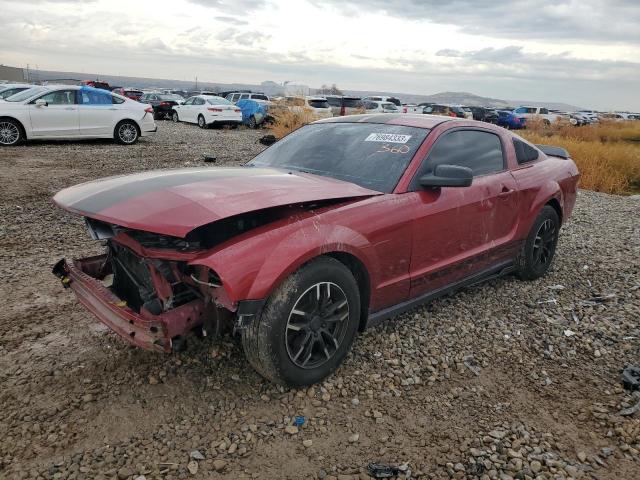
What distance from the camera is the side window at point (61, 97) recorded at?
40.7ft

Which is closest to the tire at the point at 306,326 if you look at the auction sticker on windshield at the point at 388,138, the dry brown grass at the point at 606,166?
the auction sticker on windshield at the point at 388,138

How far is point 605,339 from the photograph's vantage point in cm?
388

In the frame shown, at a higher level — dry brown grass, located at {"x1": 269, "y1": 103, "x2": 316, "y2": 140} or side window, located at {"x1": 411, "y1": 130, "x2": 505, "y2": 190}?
side window, located at {"x1": 411, "y1": 130, "x2": 505, "y2": 190}

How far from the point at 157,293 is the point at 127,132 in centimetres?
1243

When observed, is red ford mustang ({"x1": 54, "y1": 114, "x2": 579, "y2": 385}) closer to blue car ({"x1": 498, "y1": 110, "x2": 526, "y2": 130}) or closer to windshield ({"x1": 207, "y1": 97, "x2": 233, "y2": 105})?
windshield ({"x1": 207, "y1": 97, "x2": 233, "y2": 105})

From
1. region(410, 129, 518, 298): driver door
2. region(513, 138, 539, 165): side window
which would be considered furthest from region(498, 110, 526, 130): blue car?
region(410, 129, 518, 298): driver door

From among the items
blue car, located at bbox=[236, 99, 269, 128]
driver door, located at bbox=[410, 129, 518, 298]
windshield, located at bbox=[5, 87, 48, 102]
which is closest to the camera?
driver door, located at bbox=[410, 129, 518, 298]

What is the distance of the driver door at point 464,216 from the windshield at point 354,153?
19 cm

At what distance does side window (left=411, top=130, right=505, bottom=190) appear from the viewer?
366 cm

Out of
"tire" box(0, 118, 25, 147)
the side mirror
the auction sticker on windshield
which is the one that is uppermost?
the auction sticker on windshield

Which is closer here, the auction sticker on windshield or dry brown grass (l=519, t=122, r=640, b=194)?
the auction sticker on windshield

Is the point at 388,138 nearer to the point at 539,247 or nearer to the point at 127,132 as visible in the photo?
the point at 539,247

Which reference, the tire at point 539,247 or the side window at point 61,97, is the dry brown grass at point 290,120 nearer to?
the side window at point 61,97

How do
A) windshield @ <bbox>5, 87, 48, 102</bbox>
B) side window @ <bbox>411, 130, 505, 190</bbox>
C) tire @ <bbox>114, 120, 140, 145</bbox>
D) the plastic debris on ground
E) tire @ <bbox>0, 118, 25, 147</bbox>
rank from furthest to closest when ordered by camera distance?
tire @ <bbox>114, 120, 140, 145</bbox> → windshield @ <bbox>5, 87, 48, 102</bbox> → tire @ <bbox>0, 118, 25, 147</bbox> → side window @ <bbox>411, 130, 505, 190</bbox> → the plastic debris on ground
